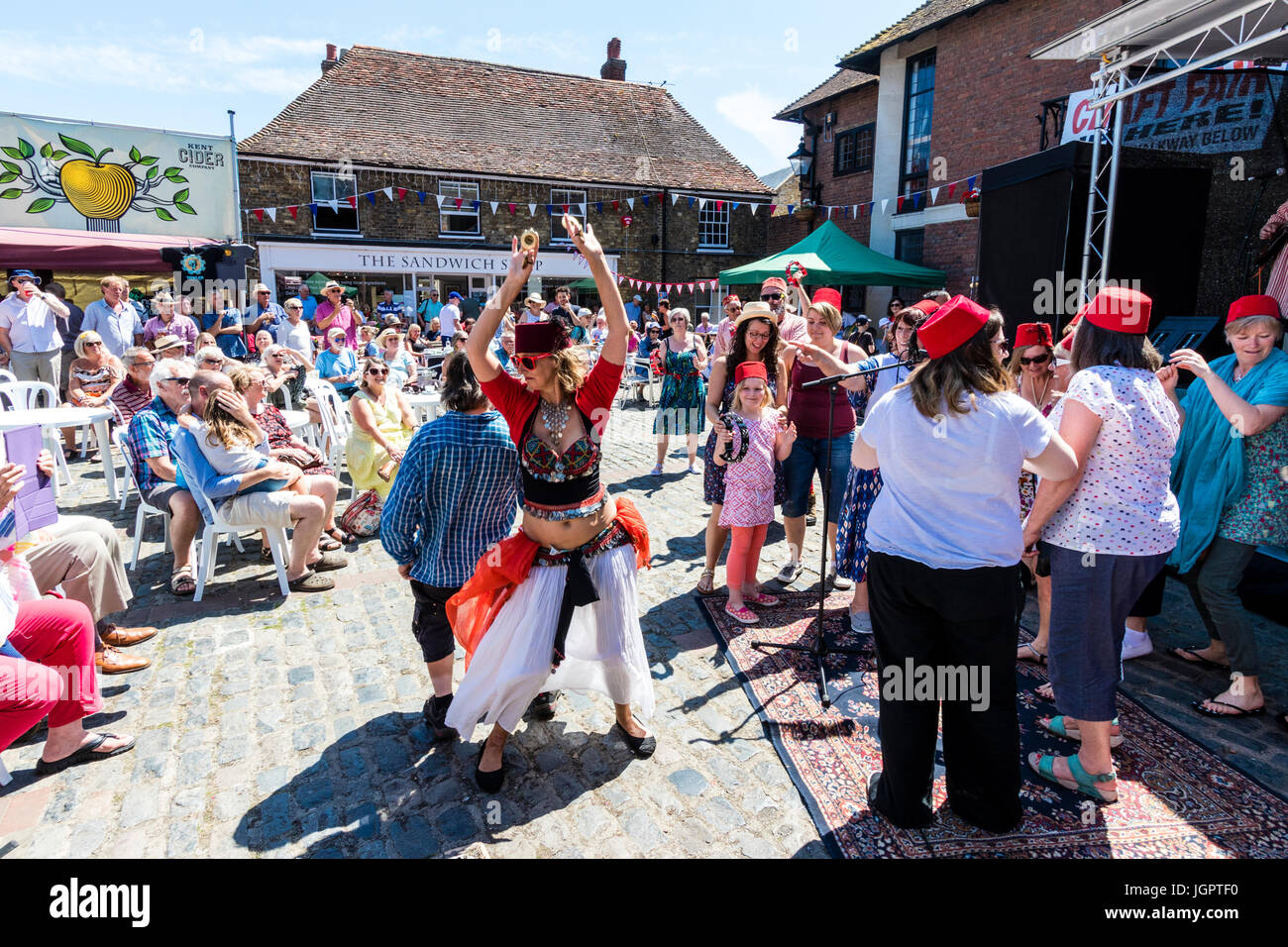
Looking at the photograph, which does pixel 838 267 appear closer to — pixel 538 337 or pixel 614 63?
pixel 538 337

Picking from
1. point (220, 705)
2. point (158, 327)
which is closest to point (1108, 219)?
point (220, 705)

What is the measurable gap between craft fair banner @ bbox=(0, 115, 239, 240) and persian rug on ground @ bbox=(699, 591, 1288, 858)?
660 inches

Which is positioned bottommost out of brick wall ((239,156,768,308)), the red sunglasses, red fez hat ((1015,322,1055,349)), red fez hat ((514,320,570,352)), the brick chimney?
the red sunglasses

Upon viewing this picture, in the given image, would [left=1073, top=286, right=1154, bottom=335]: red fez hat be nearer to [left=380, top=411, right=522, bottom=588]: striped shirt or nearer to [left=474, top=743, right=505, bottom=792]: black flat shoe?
[left=380, top=411, right=522, bottom=588]: striped shirt

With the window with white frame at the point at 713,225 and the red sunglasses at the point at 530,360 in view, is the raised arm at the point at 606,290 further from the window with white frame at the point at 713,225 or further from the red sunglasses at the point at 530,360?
the window with white frame at the point at 713,225

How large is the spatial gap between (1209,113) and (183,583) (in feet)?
35.5

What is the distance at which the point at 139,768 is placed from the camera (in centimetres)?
306

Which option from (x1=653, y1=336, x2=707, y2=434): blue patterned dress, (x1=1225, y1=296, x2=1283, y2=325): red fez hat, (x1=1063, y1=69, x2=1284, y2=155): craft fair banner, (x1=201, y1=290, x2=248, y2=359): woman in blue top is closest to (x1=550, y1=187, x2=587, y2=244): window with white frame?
(x1=201, y1=290, x2=248, y2=359): woman in blue top

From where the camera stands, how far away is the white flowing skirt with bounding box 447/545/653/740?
279 cm

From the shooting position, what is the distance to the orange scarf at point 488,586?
110 inches

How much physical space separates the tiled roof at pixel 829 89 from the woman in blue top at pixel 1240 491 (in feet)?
62.2
